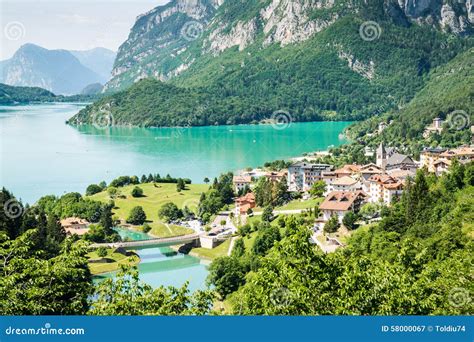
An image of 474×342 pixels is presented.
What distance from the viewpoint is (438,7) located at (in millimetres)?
107688

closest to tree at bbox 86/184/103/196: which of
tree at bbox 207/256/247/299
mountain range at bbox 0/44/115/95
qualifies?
tree at bbox 207/256/247/299

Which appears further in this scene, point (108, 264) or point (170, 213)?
point (170, 213)

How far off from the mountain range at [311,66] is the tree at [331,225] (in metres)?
64.2

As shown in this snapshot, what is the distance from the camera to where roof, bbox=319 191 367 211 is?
22125 mm

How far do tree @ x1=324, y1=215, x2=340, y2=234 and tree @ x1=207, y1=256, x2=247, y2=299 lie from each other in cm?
379

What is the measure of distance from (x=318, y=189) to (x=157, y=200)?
9040 mm

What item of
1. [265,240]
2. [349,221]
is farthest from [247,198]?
[265,240]

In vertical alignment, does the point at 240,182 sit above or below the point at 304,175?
below

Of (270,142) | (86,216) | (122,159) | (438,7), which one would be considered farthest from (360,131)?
(438,7)

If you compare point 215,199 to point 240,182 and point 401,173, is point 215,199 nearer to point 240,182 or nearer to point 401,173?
point 240,182

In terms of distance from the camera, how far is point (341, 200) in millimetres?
22891

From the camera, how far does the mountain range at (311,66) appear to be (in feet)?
295

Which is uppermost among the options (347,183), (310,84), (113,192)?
(310,84)

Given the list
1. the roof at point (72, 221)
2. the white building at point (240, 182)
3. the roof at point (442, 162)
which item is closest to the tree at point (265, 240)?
the roof at point (72, 221)
